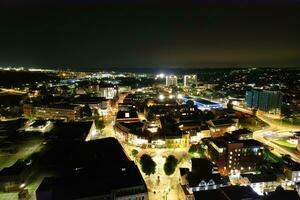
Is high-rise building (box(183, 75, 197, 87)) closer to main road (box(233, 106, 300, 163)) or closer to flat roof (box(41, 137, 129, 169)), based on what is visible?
main road (box(233, 106, 300, 163))

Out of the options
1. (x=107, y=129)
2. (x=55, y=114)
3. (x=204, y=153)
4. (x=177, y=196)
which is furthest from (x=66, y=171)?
(x=55, y=114)

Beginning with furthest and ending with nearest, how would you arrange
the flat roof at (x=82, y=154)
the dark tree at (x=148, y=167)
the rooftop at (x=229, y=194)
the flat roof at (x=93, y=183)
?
the flat roof at (x=82, y=154) → the dark tree at (x=148, y=167) → the flat roof at (x=93, y=183) → the rooftop at (x=229, y=194)

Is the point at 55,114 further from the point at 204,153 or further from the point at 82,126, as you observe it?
the point at 204,153

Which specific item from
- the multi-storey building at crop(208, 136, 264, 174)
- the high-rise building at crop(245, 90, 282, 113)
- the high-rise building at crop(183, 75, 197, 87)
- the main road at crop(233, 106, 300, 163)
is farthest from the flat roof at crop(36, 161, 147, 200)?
the high-rise building at crop(183, 75, 197, 87)

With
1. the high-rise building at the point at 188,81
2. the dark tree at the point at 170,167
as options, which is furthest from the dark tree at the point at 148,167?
the high-rise building at the point at 188,81

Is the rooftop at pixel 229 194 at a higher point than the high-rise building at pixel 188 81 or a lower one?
lower

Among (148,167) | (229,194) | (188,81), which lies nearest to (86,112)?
(148,167)

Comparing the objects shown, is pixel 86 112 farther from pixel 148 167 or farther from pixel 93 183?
pixel 93 183

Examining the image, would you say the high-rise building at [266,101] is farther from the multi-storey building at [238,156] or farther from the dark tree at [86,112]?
the dark tree at [86,112]

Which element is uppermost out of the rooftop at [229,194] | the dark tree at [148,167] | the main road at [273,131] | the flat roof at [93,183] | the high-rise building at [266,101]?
the high-rise building at [266,101]
